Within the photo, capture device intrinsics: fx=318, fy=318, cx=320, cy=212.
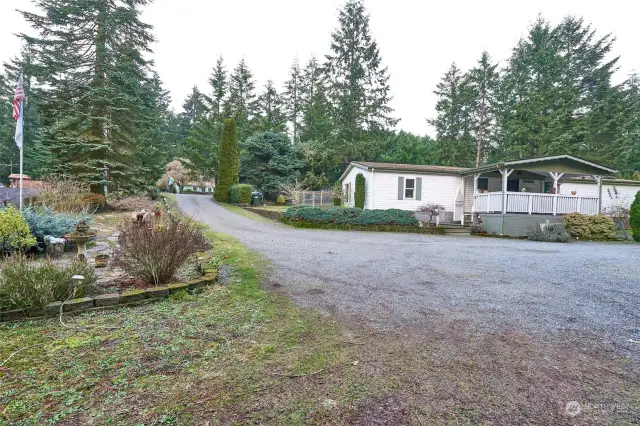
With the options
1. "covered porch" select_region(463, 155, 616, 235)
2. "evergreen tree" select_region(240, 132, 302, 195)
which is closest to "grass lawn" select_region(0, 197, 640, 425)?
"covered porch" select_region(463, 155, 616, 235)

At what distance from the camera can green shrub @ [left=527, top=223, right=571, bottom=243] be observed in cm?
1269

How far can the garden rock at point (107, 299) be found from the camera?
3492 mm

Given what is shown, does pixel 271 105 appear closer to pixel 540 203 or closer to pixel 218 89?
pixel 218 89

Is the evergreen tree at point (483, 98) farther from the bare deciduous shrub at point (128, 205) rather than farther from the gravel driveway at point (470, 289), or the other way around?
the bare deciduous shrub at point (128, 205)

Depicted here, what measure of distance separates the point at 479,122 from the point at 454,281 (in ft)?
109

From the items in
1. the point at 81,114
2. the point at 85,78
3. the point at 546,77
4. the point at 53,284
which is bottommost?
the point at 53,284

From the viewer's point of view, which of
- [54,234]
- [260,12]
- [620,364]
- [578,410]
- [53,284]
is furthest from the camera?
[260,12]

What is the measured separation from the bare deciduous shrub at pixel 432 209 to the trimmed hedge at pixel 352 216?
1.71 meters

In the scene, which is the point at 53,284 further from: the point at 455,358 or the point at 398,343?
the point at 455,358

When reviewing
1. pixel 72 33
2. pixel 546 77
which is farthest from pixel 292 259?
pixel 546 77

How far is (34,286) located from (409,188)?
16.3m

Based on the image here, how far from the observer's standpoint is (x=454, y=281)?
16.9 ft

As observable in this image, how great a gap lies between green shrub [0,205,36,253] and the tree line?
11.0 meters

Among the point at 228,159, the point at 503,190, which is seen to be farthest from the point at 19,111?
the point at 503,190
